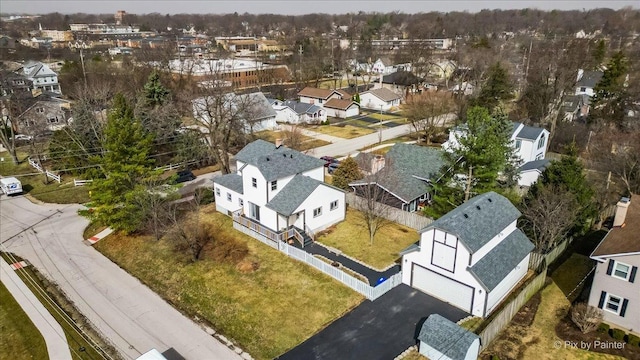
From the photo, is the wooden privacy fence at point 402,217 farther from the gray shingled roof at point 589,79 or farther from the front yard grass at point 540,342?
the gray shingled roof at point 589,79

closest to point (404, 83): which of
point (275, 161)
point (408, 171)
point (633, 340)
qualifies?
point (408, 171)

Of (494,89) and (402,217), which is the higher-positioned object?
(494,89)

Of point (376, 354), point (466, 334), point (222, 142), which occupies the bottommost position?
point (376, 354)

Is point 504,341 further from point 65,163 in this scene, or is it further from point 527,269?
point 65,163

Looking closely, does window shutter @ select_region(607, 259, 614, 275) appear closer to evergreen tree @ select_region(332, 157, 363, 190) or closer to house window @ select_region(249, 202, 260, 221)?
evergreen tree @ select_region(332, 157, 363, 190)

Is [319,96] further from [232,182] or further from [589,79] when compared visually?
[589,79]

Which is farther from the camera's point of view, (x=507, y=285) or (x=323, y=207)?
(x=323, y=207)

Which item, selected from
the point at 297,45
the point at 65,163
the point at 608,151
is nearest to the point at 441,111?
the point at 608,151
